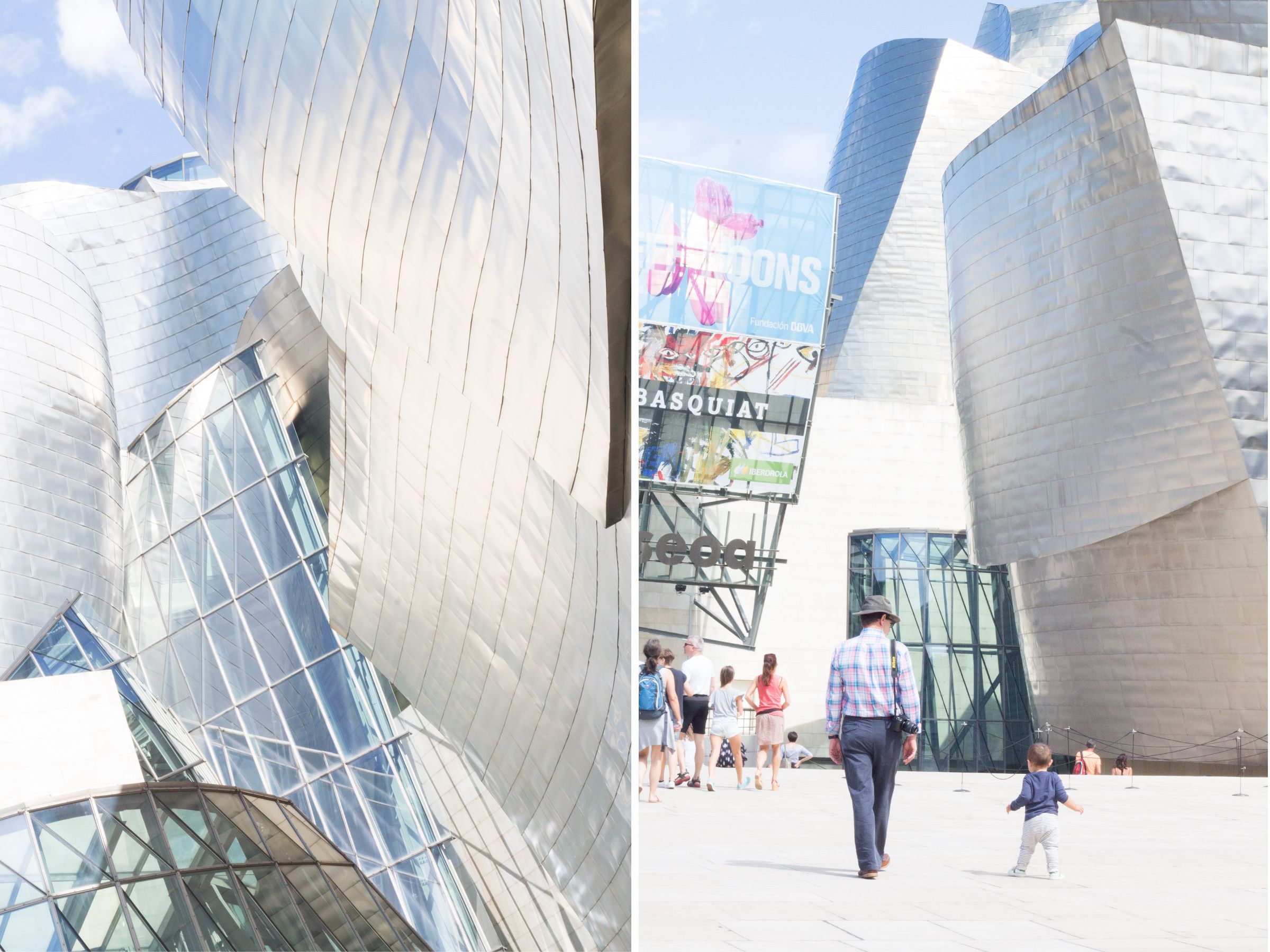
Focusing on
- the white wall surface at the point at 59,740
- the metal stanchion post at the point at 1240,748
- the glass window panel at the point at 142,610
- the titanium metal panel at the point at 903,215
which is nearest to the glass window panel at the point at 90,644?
the glass window panel at the point at 142,610

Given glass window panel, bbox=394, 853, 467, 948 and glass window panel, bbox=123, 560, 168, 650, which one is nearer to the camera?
glass window panel, bbox=394, 853, 467, 948

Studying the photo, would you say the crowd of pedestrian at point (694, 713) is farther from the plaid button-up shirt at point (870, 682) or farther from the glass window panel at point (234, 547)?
the glass window panel at point (234, 547)

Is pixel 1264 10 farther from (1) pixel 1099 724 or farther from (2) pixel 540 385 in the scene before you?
(2) pixel 540 385

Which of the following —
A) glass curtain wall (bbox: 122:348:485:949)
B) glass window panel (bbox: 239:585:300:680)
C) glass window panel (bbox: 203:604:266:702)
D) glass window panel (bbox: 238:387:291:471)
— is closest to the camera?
glass curtain wall (bbox: 122:348:485:949)

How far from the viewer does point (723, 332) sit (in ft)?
92.9

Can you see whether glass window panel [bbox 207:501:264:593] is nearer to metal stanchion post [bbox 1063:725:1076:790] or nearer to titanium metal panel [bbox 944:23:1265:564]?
titanium metal panel [bbox 944:23:1265:564]

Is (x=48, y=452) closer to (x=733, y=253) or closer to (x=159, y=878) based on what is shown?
(x=733, y=253)

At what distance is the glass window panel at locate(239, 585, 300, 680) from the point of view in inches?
516

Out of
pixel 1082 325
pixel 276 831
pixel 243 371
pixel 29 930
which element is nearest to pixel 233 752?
pixel 243 371

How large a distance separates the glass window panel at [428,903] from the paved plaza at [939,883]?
3898 mm

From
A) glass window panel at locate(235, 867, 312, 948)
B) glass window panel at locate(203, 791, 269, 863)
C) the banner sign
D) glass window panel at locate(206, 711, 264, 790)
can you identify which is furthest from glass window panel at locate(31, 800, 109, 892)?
the banner sign

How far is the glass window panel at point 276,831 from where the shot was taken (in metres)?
8.31

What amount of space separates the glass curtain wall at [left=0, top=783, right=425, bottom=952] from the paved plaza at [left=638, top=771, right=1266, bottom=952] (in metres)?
2.60

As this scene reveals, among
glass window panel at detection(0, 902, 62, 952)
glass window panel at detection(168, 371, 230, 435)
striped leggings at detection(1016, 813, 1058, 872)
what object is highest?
glass window panel at detection(168, 371, 230, 435)
